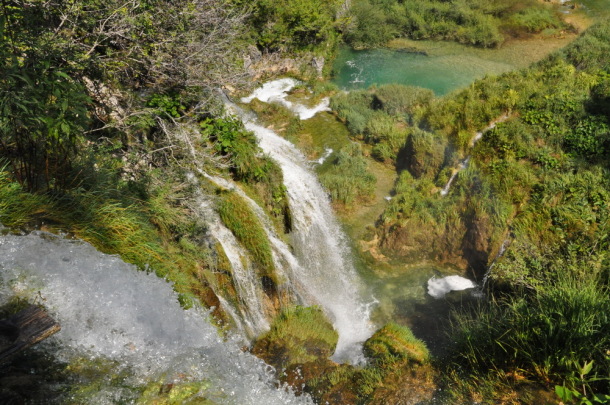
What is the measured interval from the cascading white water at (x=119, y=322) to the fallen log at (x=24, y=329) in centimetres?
14

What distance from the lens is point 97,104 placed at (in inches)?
223

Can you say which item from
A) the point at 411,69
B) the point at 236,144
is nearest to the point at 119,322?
the point at 236,144

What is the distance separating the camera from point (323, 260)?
9.04 m

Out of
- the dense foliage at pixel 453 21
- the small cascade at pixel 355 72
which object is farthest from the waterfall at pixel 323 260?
the dense foliage at pixel 453 21

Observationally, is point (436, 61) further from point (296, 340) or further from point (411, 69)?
point (296, 340)

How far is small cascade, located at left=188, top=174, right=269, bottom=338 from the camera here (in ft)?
19.8

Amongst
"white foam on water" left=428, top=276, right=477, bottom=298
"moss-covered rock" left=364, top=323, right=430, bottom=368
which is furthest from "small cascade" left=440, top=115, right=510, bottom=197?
"moss-covered rock" left=364, top=323, right=430, bottom=368

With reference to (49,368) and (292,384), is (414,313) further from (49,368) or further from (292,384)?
(49,368)

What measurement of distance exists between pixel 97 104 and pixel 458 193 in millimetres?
8000

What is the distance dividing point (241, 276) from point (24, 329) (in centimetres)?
373

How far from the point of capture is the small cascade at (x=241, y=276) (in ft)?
19.8

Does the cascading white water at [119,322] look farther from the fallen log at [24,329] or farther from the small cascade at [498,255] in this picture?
the small cascade at [498,255]

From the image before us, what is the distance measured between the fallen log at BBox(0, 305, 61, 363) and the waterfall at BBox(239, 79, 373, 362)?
475 cm

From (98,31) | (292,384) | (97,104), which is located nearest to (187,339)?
(292,384)
